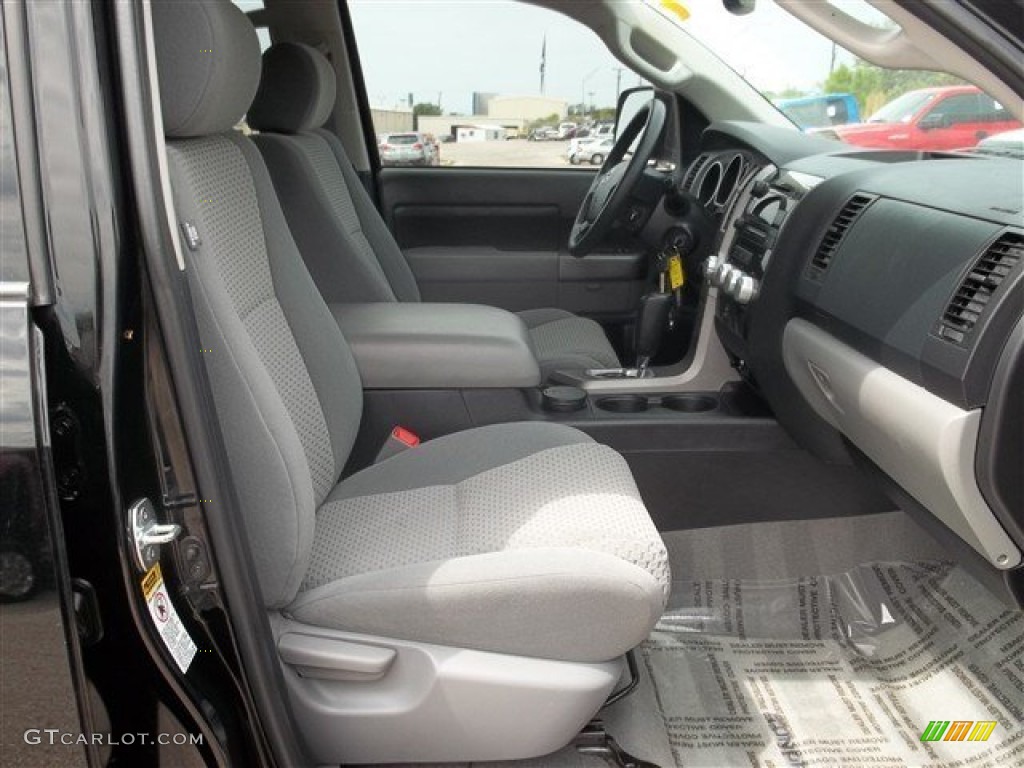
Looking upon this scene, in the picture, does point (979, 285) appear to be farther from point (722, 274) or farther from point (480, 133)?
point (480, 133)

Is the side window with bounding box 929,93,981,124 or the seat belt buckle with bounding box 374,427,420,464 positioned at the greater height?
the side window with bounding box 929,93,981,124

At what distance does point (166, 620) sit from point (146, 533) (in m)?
0.10

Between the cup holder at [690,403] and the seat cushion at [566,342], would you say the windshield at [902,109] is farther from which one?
the seat cushion at [566,342]

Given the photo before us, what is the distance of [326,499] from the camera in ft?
5.04

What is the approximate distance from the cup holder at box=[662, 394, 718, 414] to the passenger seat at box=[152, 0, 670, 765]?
0.72 meters

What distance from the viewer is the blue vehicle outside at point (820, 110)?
2244 mm

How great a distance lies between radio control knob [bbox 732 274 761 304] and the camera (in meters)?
1.97

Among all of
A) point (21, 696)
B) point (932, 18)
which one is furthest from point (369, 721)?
point (932, 18)

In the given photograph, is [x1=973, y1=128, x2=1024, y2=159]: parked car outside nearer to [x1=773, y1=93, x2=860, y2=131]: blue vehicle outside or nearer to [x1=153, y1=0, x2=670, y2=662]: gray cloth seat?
[x1=773, y1=93, x2=860, y2=131]: blue vehicle outside

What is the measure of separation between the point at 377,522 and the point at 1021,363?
85 cm

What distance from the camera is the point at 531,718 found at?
1.26 metres

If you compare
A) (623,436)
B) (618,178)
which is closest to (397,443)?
(623,436)

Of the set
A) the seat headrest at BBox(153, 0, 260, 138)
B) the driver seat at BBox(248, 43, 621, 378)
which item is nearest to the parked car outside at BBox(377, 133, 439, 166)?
the driver seat at BBox(248, 43, 621, 378)

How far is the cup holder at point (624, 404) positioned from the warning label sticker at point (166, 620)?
3.87 feet
